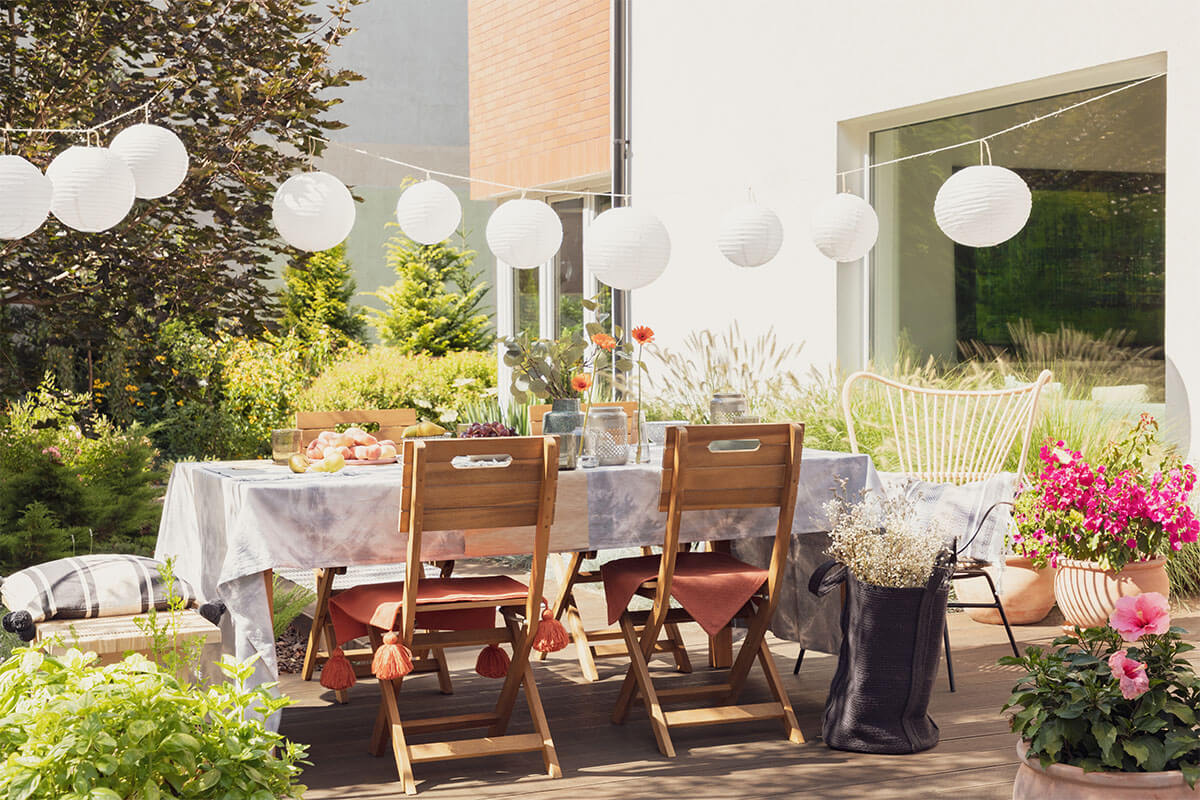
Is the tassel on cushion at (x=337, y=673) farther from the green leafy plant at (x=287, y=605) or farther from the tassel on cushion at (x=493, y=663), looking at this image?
the green leafy plant at (x=287, y=605)

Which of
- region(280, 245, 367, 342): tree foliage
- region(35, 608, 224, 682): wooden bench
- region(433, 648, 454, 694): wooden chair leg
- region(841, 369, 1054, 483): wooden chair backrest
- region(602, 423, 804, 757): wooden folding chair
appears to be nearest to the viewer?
region(35, 608, 224, 682): wooden bench

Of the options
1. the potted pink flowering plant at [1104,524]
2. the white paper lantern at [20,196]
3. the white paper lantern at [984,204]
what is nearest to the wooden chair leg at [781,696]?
the potted pink flowering plant at [1104,524]

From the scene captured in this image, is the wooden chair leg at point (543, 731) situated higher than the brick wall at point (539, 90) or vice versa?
the brick wall at point (539, 90)

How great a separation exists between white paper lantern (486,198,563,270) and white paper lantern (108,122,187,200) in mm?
1194

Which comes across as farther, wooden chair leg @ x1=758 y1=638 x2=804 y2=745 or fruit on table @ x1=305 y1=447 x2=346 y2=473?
fruit on table @ x1=305 y1=447 x2=346 y2=473

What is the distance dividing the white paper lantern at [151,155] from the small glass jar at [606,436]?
5.96ft

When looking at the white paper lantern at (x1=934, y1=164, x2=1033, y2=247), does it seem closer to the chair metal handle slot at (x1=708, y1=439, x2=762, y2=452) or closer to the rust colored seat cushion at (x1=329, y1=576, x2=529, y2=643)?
the chair metal handle slot at (x1=708, y1=439, x2=762, y2=452)

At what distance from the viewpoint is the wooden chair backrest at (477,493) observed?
3.70m

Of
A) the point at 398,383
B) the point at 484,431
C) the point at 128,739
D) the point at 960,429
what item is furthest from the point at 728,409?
the point at 398,383

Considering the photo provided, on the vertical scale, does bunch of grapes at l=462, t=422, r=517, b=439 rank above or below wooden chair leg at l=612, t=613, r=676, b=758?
above

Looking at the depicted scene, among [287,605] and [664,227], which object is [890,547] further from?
[287,605]

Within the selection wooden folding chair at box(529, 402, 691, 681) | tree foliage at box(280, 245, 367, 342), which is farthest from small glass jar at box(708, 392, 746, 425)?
tree foliage at box(280, 245, 367, 342)

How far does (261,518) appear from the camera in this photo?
12.3 feet

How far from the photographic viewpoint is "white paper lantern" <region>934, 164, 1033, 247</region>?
16.1 ft
